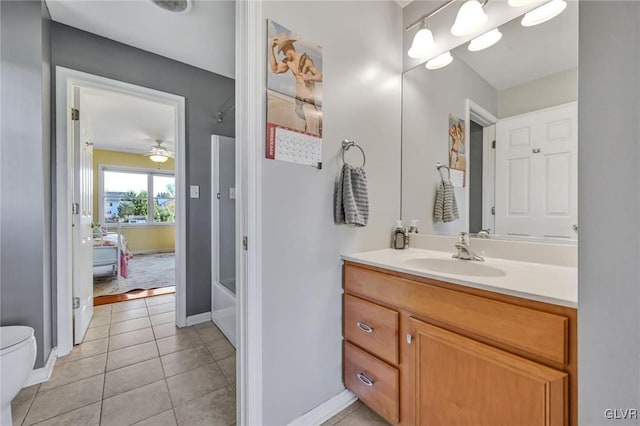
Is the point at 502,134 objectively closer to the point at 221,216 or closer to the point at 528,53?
the point at 528,53

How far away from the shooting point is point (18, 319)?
5.00 feet

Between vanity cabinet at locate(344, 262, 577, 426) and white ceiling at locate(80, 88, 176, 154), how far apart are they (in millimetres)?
2478

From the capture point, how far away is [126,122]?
4.00 metres

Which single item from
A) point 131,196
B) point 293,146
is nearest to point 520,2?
Answer: point 293,146

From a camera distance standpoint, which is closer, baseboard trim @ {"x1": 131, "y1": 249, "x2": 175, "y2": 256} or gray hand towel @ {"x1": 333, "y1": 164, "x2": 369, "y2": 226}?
gray hand towel @ {"x1": 333, "y1": 164, "x2": 369, "y2": 226}

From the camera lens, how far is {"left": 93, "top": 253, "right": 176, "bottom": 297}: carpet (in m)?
3.46

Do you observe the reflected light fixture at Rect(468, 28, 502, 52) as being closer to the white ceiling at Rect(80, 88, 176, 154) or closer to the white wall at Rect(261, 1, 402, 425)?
the white wall at Rect(261, 1, 402, 425)

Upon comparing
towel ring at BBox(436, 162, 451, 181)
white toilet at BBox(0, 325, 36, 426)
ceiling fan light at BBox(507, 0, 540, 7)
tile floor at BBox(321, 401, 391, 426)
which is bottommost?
tile floor at BBox(321, 401, 391, 426)

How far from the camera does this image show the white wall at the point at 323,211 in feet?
3.77

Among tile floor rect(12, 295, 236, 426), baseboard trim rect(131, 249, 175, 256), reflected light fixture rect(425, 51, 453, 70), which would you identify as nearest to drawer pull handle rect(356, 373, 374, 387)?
tile floor rect(12, 295, 236, 426)

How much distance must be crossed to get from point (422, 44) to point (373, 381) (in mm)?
1903

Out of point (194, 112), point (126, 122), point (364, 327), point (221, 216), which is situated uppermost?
point (126, 122)

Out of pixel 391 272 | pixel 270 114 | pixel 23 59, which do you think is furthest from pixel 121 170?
pixel 391 272

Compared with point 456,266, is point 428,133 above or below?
above
